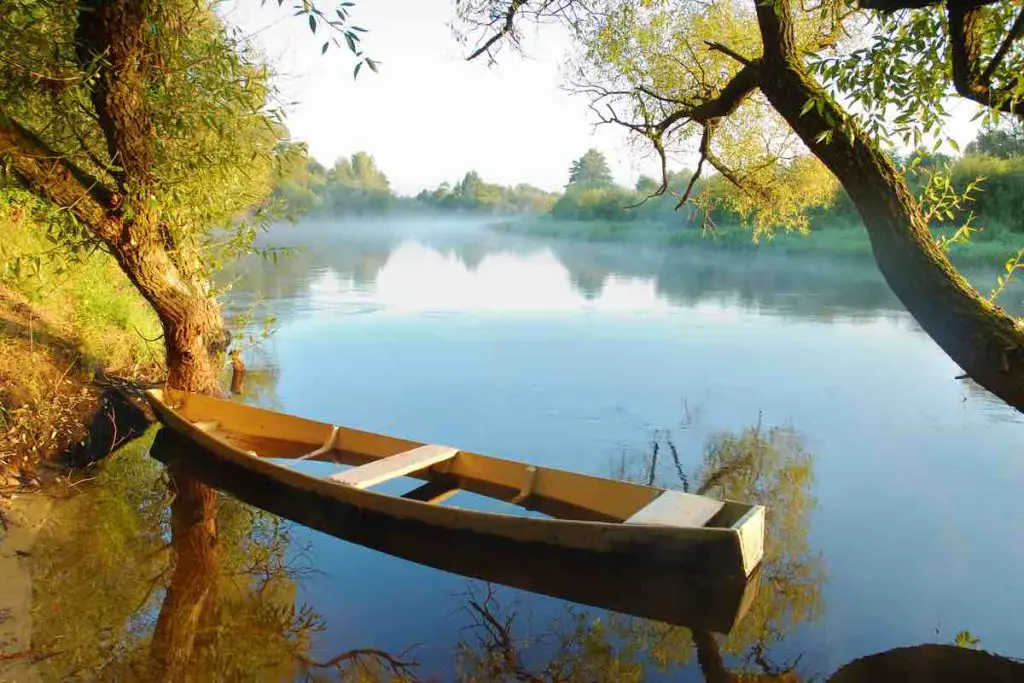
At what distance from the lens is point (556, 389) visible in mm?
9836

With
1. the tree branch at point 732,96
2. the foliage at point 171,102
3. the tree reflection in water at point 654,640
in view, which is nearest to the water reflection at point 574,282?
the foliage at point 171,102

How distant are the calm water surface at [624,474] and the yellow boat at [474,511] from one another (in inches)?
9.5

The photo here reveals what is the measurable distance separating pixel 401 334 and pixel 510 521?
9.22 metres

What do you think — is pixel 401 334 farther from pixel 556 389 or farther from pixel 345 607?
pixel 345 607

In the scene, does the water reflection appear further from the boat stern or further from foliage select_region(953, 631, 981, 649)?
foliage select_region(953, 631, 981, 649)

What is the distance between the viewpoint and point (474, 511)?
15.2 ft

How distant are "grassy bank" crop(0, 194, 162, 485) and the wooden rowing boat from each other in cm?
85

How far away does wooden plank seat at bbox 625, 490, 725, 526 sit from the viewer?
449 cm

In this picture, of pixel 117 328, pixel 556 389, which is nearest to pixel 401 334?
pixel 556 389

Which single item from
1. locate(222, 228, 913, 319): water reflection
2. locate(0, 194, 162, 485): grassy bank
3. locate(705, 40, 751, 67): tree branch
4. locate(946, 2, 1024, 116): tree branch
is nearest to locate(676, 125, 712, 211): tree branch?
locate(705, 40, 751, 67): tree branch

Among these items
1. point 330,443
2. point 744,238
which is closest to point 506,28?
point 330,443

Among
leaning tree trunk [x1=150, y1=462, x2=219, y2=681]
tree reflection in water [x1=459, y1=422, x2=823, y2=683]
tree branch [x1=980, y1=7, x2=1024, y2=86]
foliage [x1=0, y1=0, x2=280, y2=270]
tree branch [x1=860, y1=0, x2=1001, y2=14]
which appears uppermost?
tree branch [x1=860, y1=0, x2=1001, y2=14]

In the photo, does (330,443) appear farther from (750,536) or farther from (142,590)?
(750,536)

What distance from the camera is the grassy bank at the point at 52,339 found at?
6.14 meters
